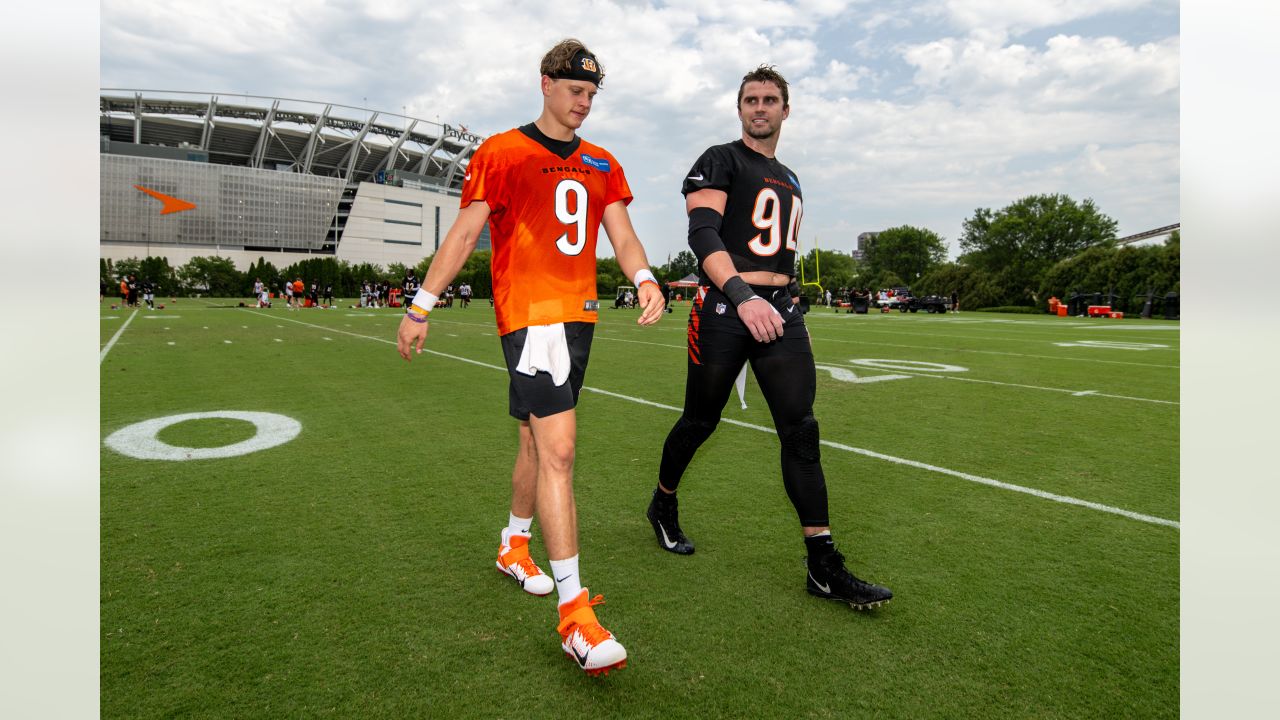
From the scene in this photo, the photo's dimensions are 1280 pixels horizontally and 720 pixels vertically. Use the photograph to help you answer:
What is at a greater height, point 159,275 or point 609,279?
point 609,279

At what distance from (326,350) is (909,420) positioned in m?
11.2

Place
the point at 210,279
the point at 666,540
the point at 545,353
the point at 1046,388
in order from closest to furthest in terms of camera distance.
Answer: the point at 545,353 → the point at 666,540 → the point at 1046,388 → the point at 210,279

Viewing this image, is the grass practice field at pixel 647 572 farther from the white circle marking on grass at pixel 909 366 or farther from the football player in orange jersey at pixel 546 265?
the white circle marking on grass at pixel 909 366

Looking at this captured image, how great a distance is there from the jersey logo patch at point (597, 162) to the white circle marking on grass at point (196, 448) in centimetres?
401

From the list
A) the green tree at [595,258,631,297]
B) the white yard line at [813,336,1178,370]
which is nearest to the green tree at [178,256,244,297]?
the green tree at [595,258,631,297]

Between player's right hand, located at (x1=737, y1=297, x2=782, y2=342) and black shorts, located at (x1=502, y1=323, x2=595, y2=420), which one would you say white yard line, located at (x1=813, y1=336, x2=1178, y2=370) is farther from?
black shorts, located at (x1=502, y1=323, x2=595, y2=420)

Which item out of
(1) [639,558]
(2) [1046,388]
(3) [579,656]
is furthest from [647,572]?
(2) [1046,388]

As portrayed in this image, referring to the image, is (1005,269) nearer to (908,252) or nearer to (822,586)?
(908,252)

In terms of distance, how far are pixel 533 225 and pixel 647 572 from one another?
5.52 ft

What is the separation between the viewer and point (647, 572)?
3.29 meters

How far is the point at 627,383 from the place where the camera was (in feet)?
31.6

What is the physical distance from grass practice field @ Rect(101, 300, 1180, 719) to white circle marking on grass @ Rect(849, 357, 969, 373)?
388 cm

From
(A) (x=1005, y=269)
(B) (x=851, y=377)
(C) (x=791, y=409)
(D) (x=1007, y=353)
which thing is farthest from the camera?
(A) (x=1005, y=269)
